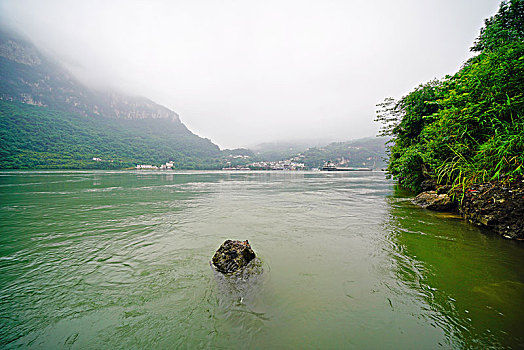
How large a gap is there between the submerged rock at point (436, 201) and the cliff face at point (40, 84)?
685 feet

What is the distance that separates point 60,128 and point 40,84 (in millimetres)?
101329

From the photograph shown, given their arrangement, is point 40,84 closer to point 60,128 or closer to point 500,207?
point 60,128

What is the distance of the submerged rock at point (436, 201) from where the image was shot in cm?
926

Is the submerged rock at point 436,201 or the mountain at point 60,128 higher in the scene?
the mountain at point 60,128

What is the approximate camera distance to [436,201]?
32.1 ft

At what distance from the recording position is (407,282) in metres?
3.73

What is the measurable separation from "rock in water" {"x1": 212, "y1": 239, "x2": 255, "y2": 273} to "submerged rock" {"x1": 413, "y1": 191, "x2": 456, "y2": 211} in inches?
389

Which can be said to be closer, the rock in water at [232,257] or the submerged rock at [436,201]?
the rock in water at [232,257]

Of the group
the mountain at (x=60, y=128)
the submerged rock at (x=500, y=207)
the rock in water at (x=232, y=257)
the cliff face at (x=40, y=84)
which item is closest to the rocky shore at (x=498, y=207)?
the submerged rock at (x=500, y=207)

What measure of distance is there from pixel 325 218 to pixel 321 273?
499 cm

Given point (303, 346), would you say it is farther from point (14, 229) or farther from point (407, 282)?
point (14, 229)

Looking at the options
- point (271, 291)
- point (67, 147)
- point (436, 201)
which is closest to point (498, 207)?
point (436, 201)

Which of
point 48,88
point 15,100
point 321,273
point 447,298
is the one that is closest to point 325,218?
point 321,273

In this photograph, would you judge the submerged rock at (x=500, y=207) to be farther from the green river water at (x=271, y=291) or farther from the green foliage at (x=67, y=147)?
the green foliage at (x=67, y=147)
